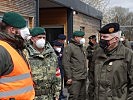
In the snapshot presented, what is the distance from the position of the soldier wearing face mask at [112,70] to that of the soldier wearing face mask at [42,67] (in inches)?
25.7

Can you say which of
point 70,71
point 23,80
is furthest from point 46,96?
point 70,71

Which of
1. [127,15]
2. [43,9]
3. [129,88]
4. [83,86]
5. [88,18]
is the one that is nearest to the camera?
[129,88]

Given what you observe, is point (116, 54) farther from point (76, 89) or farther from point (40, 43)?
point (76, 89)

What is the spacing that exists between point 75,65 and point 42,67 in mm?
3428

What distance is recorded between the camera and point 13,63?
11.1 ft

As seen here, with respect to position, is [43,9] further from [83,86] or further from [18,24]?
[18,24]

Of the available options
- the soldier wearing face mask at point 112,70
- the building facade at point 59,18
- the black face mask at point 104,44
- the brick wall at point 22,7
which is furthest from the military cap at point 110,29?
the building facade at point 59,18

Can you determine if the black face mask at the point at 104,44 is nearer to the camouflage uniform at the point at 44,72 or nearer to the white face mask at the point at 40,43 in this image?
the camouflage uniform at the point at 44,72

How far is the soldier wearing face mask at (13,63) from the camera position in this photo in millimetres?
3359

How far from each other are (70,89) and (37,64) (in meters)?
3.56

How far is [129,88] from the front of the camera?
16.2 feet

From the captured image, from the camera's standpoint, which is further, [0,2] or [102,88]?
[0,2]

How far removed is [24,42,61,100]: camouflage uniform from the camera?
510cm

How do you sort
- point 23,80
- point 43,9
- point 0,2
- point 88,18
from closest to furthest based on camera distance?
point 23,80
point 0,2
point 43,9
point 88,18
